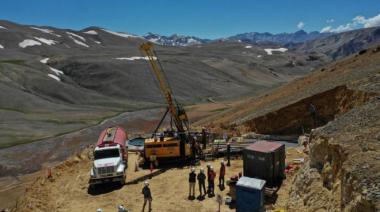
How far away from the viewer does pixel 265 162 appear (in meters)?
21.2

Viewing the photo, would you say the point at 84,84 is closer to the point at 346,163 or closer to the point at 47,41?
the point at 47,41

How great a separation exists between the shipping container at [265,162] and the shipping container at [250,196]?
2765 millimetres

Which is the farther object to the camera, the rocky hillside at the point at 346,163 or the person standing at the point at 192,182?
the person standing at the point at 192,182

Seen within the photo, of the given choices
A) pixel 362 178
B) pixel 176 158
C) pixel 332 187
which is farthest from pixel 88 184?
pixel 362 178

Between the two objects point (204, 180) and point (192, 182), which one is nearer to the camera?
point (192, 182)

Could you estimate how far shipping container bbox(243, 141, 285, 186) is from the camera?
21.2 metres

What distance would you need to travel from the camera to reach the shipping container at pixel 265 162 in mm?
21234

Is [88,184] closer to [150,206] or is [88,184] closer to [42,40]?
[150,206]

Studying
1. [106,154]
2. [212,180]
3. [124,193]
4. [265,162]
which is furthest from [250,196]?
[106,154]

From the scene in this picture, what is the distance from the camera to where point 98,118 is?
69375mm

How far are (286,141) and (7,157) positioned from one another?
30.7 meters

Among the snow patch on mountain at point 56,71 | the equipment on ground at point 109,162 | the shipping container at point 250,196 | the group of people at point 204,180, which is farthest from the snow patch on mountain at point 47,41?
the shipping container at point 250,196

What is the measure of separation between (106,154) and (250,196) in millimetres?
12120

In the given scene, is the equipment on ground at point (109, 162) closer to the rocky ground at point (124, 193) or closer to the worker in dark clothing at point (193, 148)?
the rocky ground at point (124, 193)
